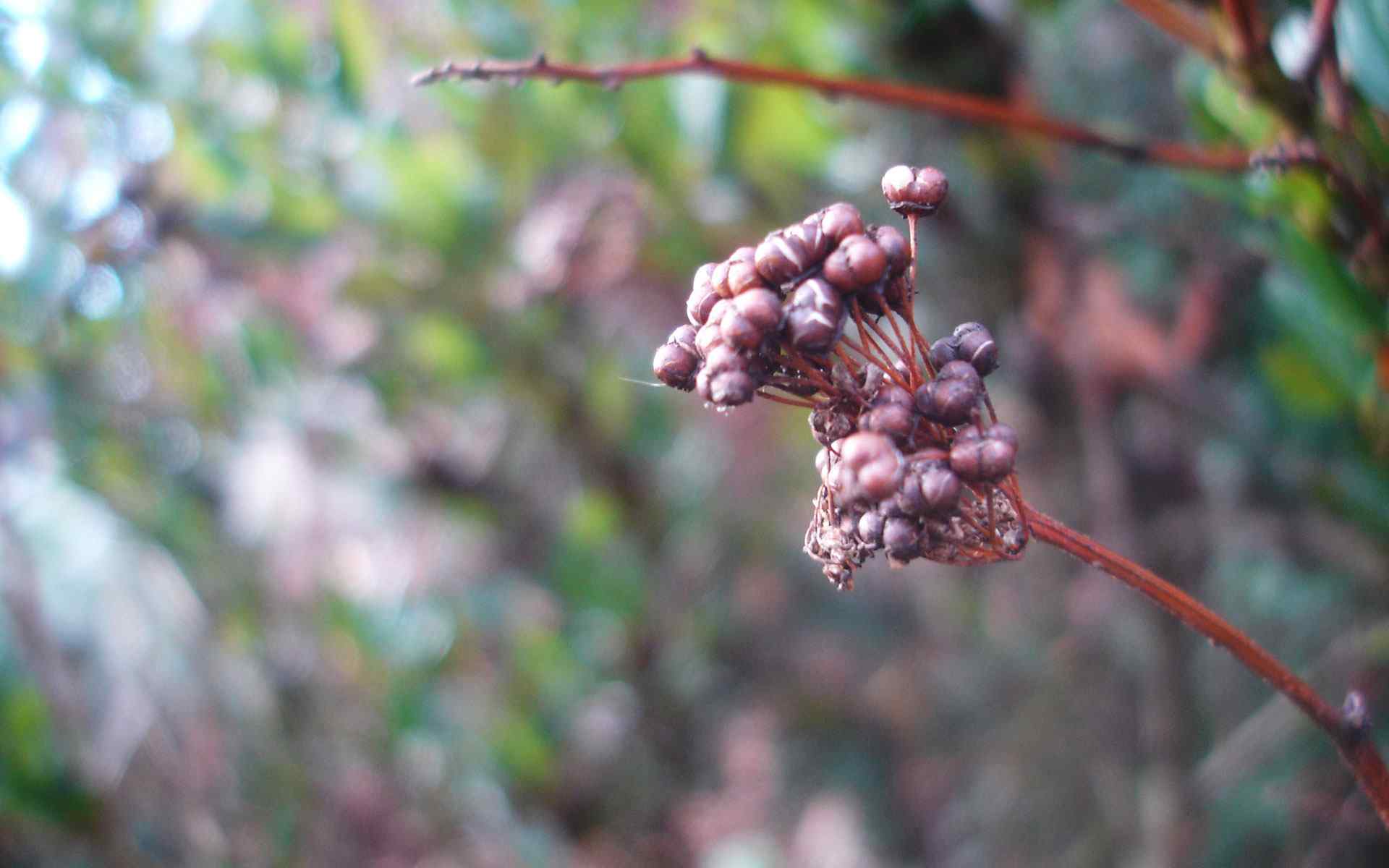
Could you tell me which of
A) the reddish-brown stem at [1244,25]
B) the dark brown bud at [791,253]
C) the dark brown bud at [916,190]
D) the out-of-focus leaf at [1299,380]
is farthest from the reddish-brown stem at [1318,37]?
the out-of-focus leaf at [1299,380]

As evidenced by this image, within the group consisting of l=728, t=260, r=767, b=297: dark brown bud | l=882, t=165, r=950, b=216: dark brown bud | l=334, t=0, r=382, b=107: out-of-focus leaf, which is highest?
l=334, t=0, r=382, b=107: out-of-focus leaf

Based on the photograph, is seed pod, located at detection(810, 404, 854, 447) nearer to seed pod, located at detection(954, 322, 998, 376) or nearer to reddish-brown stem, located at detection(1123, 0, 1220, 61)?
seed pod, located at detection(954, 322, 998, 376)

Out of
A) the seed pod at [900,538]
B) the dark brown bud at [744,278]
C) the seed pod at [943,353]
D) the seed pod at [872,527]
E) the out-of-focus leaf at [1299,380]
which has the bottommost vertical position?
the seed pod at [900,538]

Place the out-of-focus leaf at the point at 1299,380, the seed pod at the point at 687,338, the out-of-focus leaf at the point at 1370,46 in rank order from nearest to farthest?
the seed pod at the point at 687,338 → the out-of-focus leaf at the point at 1370,46 → the out-of-focus leaf at the point at 1299,380

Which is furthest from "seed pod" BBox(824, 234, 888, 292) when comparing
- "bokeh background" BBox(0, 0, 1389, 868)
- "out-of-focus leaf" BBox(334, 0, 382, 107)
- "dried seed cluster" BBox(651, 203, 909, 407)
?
"out-of-focus leaf" BBox(334, 0, 382, 107)

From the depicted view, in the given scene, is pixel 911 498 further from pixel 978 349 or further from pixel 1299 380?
pixel 1299 380

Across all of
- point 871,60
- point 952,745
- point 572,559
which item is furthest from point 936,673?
point 871,60

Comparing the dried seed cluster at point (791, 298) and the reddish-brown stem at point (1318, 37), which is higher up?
the reddish-brown stem at point (1318, 37)

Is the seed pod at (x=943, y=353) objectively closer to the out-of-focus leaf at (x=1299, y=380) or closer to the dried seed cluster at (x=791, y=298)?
the dried seed cluster at (x=791, y=298)

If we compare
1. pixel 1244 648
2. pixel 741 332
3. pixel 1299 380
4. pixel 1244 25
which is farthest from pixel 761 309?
pixel 1299 380
